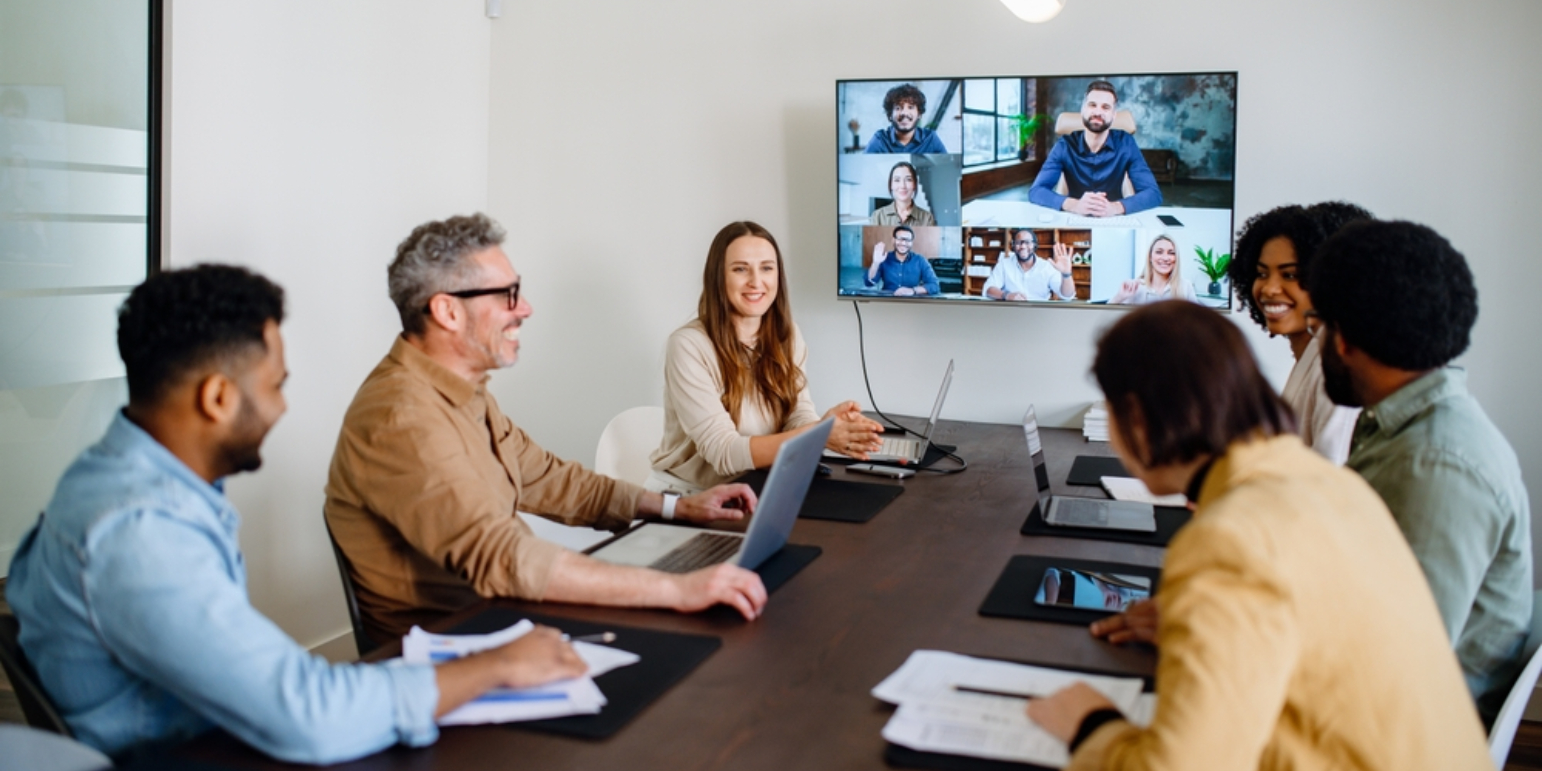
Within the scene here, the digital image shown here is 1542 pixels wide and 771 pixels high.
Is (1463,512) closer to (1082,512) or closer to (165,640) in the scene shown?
(1082,512)

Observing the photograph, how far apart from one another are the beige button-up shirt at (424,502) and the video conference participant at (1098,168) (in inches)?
77.3

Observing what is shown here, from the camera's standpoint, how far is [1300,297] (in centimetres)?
275

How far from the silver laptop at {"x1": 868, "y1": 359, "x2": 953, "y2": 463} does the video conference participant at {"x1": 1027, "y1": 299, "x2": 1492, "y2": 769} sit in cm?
177

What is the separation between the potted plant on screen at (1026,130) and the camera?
3.56 m

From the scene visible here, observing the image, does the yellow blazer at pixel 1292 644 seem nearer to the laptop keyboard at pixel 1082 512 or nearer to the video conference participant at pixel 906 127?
the laptop keyboard at pixel 1082 512

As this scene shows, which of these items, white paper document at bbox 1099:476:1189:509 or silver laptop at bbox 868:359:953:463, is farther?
silver laptop at bbox 868:359:953:463

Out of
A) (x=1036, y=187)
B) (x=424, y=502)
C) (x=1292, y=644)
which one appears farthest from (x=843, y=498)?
(x=1292, y=644)

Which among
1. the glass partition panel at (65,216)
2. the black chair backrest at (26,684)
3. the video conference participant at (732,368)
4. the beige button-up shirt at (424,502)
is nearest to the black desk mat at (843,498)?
the video conference participant at (732,368)

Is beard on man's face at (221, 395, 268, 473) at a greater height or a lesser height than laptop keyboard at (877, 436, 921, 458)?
greater

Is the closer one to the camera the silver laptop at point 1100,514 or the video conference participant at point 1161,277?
the silver laptop at point 1100,514

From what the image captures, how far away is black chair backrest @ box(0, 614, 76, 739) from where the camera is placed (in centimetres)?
139

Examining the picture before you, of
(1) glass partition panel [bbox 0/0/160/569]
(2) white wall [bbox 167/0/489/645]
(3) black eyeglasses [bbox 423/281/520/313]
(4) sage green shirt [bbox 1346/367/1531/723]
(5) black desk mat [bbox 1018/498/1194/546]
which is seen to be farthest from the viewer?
(2) white wall [bbox 167/0/489/645]

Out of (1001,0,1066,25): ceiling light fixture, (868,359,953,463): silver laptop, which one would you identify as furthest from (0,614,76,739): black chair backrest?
(1001,0,1066,25): ceiling light fixture

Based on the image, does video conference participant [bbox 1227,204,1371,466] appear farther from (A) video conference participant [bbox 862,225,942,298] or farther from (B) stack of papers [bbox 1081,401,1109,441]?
(A) video conference participant [bbox 862,225,942,298]
